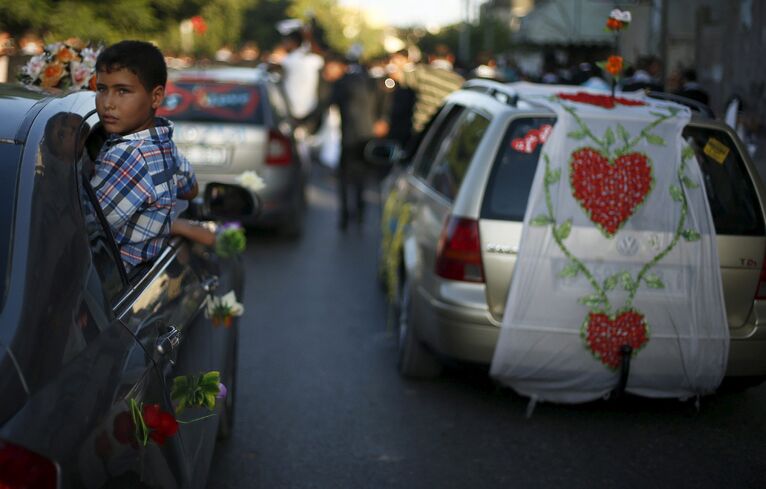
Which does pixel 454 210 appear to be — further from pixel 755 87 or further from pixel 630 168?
pixel 755 87

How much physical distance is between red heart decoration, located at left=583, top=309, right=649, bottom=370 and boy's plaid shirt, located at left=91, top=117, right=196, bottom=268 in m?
2.51

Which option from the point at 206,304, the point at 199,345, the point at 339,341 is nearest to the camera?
the point at 199,345

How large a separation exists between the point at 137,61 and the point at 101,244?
3.14 ft

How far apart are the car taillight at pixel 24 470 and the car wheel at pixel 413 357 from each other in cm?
418

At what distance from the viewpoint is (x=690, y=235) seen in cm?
548

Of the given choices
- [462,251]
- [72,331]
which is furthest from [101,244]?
[462,251]

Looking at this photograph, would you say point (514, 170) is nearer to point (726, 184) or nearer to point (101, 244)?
point (726, 184)

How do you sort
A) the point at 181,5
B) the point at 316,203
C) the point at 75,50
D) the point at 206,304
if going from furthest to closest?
the point at 181,5 < the point at 316,203 < the point at 75,50 < the point at 206,304

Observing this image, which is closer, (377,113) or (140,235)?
Result: (140,235)

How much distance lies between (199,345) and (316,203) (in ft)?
37.6

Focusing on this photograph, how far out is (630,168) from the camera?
560 cm

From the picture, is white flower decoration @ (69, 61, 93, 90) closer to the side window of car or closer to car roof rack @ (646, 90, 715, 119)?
the side window of car

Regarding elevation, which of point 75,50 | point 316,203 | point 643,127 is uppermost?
point 75,50

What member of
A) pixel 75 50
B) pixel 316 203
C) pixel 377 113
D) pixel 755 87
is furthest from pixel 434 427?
pixel 755 87
